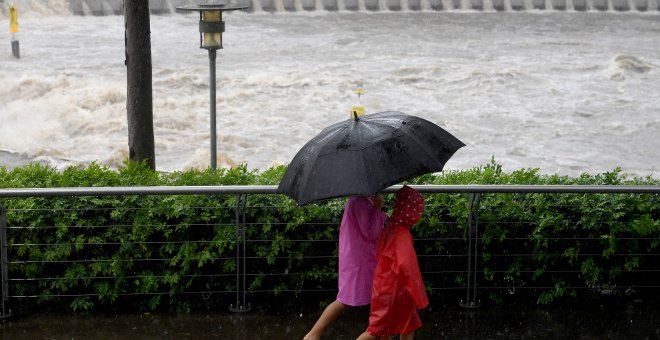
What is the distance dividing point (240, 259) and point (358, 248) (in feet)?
5.23

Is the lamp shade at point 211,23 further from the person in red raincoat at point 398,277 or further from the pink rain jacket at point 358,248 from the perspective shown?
the person in red raincoat at point 398,277

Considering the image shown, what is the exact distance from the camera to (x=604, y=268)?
283 inches

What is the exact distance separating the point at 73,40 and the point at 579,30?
16.6 m

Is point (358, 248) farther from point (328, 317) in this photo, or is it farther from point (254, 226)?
point (254, 226)

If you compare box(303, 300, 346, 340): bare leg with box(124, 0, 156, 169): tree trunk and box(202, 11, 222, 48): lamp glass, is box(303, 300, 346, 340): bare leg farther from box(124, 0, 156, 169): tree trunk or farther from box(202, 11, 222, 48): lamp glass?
box(202, 11, 222, 48): lamp glass

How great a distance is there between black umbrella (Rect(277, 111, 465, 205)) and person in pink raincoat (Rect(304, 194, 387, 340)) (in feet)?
1.09

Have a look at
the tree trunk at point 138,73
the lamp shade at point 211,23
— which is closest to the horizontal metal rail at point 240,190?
the tree trunk at point 138,73

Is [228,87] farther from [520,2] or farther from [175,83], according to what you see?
[520,2]

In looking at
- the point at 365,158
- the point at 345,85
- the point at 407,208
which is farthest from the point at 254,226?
the point at 345,85

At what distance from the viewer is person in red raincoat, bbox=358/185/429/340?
5484mm

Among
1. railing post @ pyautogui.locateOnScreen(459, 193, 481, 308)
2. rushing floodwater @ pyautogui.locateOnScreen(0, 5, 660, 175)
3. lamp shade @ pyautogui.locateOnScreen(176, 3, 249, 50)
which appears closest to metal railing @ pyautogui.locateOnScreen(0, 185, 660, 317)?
railing post @ pyautogui.locateOnScreen(459, 193, 481, 308)

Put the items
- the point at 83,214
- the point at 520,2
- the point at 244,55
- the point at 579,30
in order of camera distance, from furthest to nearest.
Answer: the point at 520,2 → the point at 579,30 → the point at 244,55 → the point at 83,214

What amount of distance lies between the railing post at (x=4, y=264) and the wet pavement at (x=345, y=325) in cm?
12

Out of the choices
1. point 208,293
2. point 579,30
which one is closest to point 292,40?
point 579,30
